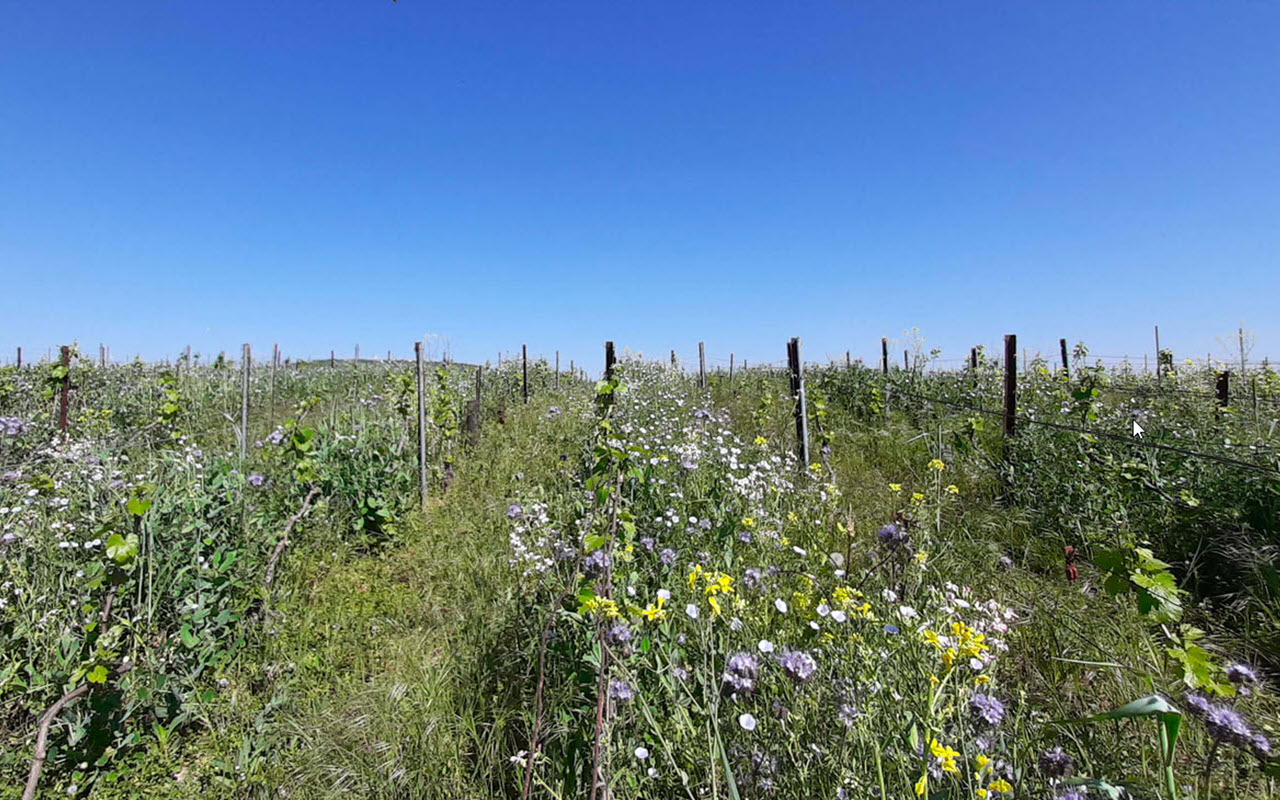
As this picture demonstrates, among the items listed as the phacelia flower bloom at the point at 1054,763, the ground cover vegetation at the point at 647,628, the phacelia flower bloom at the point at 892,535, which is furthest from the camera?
the phacelia flower bloom at the point at 892,535

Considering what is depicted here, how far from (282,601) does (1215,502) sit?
6.01m

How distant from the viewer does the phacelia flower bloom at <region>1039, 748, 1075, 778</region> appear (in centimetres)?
110

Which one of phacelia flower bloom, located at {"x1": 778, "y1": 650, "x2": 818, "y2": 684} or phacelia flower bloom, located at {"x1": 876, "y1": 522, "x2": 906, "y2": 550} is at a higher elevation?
phacelia flower bloom, located at {"x1": 876, "y1": 522, "x2": 906, "y2": 550}

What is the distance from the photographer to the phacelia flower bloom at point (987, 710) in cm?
118

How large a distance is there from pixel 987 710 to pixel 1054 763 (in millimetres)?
136

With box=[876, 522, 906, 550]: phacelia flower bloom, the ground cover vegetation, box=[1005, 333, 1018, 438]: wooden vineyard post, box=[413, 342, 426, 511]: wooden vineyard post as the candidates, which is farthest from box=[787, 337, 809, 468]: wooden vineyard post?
box=[413, 342, 426, 511]: wooden vineyard post

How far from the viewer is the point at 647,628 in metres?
1.81

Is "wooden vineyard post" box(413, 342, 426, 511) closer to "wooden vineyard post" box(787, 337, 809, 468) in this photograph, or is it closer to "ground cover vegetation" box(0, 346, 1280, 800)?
"ground cover vegetation" box(0, 346, 1280, 800)

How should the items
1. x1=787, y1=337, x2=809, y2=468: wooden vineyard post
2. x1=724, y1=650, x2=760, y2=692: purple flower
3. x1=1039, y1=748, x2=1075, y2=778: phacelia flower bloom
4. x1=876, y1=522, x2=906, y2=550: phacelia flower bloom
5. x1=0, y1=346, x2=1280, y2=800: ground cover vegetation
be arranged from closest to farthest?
x1=1039, y1=748, x2=1075, y2=778: phacelia flower bloom < x1=724, y1=650, x2=760, y2=692: purple flower < x1=0, y1=346, x2=1280, y2=800: ground cover vegetation < x1=876, y1=522, x2=906, y2=550: phacelia flower bloom < x1=787, y1=337, x2=809, y2=468: wooden vineyard post

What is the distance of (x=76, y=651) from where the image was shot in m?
2.26

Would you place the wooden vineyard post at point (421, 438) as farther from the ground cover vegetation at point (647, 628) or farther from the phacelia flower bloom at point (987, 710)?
the phacelia flower bloom at point (987, 710)

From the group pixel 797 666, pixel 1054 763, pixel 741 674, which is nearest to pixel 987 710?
pixel 1054 763

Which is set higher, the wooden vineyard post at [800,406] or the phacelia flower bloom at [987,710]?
the wooden vineyard post at [800,406]

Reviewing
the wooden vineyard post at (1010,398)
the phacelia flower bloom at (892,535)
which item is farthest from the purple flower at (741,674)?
the wooden vineyard post at (1010,398)
